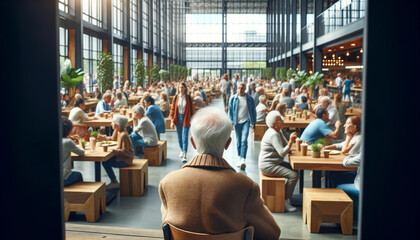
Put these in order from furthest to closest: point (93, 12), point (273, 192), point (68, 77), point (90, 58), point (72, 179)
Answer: point (93, 12) < point (90, 58) < point (68, 77) < point (273, 192) < point (72, 179)

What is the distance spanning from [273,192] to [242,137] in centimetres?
242

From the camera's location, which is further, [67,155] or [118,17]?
[118,17]

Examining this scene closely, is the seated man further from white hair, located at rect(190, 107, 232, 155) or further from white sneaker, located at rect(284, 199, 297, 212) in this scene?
white hair, located at rect(190, 107, 232, 155)

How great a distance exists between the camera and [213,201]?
197 centimetres

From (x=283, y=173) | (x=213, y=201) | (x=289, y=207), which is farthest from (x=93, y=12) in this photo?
(x=213, y=201)

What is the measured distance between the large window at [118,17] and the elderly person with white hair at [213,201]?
1930 cm

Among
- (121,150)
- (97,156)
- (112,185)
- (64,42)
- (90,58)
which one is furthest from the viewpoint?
(90,58)

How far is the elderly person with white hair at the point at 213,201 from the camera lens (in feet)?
6.50

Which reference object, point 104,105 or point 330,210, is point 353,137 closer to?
point 330,210

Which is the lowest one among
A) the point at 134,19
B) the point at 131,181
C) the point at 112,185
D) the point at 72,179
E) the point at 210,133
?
the point at 112,185

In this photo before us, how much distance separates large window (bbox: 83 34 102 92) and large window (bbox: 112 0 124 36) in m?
2.57

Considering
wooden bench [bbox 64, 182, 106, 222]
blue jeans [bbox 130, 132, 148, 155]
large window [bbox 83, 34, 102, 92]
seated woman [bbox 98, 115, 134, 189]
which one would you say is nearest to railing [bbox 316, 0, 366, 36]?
blue jeans [bbox 130, 132, 148, 155]

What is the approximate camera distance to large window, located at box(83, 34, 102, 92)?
1655cm
